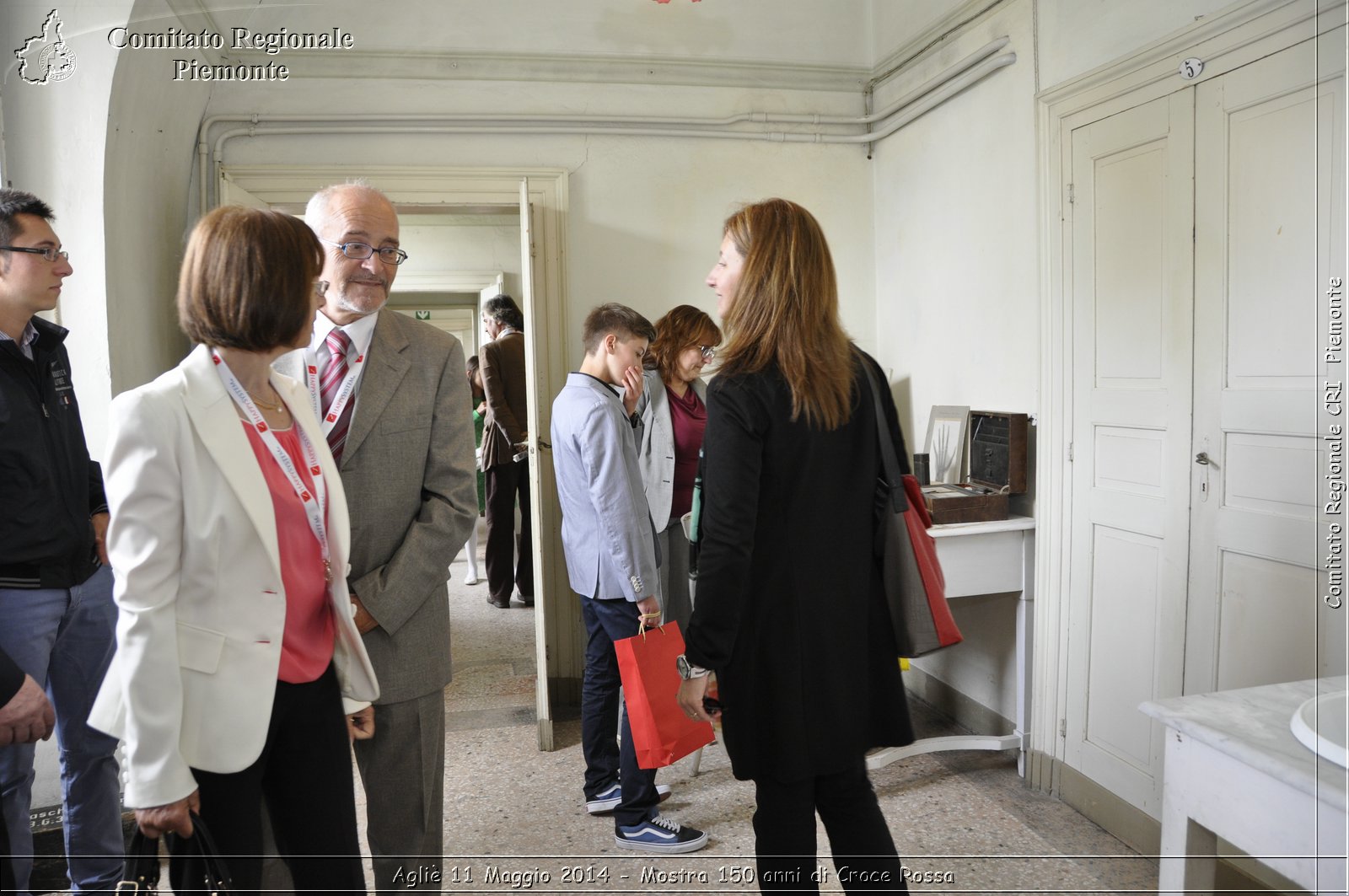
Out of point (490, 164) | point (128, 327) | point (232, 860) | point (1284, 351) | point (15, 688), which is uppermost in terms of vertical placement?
point (490, 164)

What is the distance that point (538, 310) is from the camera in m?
4.05

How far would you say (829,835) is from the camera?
5.57 feet

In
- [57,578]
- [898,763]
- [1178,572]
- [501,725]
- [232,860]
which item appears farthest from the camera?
[501,725]

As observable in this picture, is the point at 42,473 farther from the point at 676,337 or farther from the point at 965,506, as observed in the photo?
the point at 965,506

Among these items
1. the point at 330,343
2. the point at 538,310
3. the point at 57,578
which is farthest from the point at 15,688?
the point at 538,310

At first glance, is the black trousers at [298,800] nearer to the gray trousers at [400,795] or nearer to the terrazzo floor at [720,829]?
the gray trousers at [400,795]

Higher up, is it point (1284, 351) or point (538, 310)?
point (538, 310)

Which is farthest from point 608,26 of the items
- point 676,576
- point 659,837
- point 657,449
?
point 659,837

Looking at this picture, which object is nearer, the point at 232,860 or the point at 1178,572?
the point at 232,860

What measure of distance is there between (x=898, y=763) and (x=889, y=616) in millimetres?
1880

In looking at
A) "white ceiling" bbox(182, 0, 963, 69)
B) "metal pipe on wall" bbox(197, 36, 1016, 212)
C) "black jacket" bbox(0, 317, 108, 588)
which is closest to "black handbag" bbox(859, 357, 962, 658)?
"black jacket" bbox(0, 317, 108, 588)

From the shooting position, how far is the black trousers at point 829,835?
1673 millimetres

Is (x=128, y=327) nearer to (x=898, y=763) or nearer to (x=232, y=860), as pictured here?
(x=232, y=860)

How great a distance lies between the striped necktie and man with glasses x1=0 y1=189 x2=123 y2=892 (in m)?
0.82
